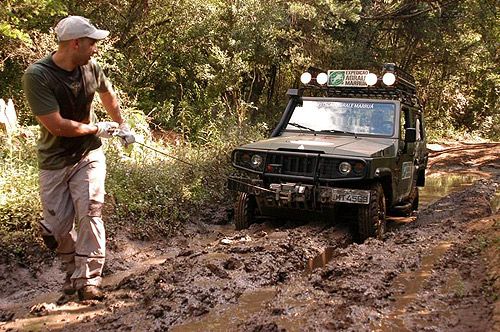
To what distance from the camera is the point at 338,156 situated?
5.68 m

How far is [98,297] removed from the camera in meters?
4.01

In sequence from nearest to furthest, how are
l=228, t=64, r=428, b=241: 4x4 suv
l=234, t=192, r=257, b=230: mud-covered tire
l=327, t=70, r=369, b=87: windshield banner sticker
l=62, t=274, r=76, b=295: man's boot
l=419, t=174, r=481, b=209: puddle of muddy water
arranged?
1. l=62, t=274, r=76, b=295: man's boot
2. l=228, t=64, r=428, b=241: 4x4 suv
3. l=234, t=192, r=257, b=230: mud-covered tire
4. l=327, t=70, r=369, b=87: windshield banner sticker
5. l=419, t=174, r=481, b=209: puddle of muddy water

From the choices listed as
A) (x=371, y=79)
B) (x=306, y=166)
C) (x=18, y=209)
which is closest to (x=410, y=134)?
(x=371, y=79)

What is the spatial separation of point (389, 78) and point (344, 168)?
1.90 meters

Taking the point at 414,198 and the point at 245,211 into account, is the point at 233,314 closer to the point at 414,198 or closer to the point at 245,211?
the point at 245,211

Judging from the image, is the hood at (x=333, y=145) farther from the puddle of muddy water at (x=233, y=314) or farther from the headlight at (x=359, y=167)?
the puddle of muddy water at (x=233, y=314)

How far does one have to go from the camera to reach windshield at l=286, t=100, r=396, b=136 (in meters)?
6.93

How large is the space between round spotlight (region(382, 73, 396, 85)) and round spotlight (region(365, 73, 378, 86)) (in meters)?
0.11

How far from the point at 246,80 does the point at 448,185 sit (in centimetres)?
605

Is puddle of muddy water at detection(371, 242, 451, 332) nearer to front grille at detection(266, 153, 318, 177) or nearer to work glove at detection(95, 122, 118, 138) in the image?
front grille at detection(266, 153, 318, 177)

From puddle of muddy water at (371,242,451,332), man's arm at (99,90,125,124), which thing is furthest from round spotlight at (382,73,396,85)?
man's arm at (99,90,125,124)

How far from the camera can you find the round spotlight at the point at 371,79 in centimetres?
704

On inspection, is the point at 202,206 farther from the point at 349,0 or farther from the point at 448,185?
the point at 349,0

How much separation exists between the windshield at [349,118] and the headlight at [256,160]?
1.32 m
